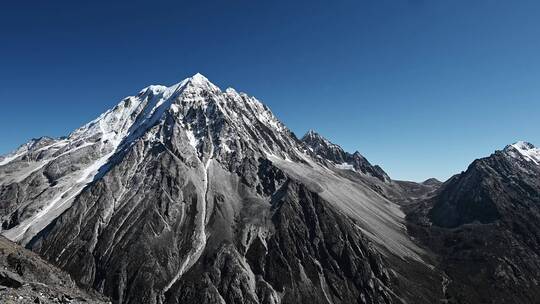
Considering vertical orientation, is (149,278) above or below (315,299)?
below

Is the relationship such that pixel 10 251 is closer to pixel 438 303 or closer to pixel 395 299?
pixel 395 299

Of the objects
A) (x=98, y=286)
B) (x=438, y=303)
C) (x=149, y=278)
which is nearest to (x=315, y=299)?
(x=438, y=303)

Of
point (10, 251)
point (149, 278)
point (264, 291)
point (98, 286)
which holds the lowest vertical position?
point (98, 286)

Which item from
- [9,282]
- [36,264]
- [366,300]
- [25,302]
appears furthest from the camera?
[366,300]

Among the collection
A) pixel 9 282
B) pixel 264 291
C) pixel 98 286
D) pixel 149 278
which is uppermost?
pixel 9 282

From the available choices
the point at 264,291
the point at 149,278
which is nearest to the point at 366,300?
the point at 264,291

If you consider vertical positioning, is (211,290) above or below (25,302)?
below

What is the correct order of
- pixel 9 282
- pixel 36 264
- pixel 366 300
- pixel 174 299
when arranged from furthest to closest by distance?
pixel 366 300 → pixel 174 299 → pixel 36 264 → pixel 9 282

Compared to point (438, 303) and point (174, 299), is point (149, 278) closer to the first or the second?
point (174, 299)

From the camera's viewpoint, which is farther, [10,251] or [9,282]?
[10,251]
